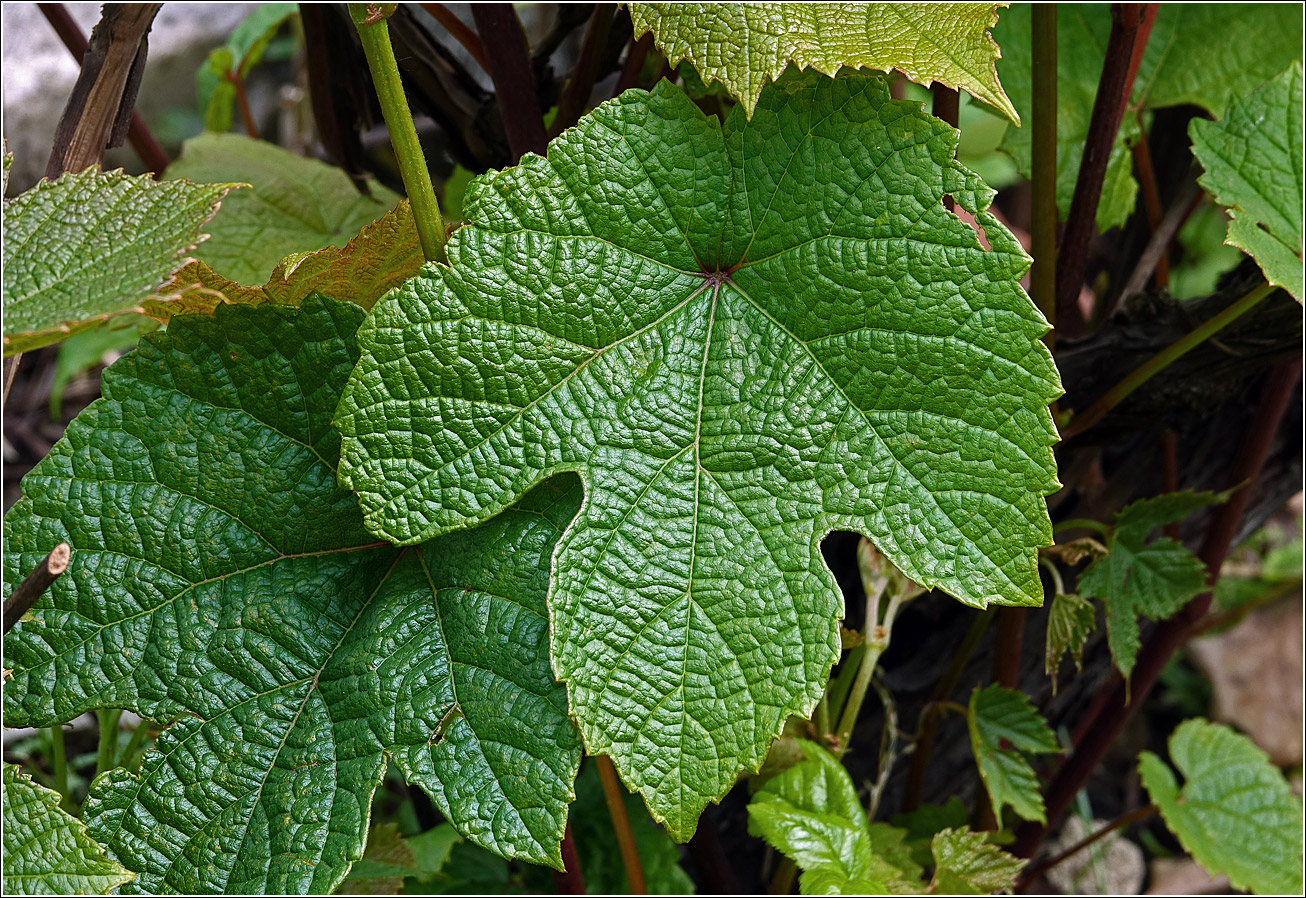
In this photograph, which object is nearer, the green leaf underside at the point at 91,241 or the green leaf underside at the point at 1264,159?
the green leaf underside at the point at 91,241

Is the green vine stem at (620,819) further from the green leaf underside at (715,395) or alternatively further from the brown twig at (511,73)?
the brown twig at (511,73)

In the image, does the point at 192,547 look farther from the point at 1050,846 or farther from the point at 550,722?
the point at 1050,846

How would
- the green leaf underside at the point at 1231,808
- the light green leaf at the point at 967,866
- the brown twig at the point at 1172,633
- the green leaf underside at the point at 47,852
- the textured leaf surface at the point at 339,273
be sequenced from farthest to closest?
the green leaf underside at the point at 1231,808
the brown twig at the point at 1172,633
the light green leaf at the point at 967,866
the textured leaf surface at the point at 339,273
the green leaf underside at the point at 47,852

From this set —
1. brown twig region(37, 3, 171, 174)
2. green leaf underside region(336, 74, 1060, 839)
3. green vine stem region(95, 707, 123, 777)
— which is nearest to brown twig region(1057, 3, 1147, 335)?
green leaf underside region(336, 74, 1060, 839)

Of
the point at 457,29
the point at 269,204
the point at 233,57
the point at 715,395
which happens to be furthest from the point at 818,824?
the point at 233,57

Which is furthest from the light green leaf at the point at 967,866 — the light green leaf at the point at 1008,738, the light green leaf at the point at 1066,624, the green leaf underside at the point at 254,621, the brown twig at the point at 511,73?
the brown twig at the point at 511,73

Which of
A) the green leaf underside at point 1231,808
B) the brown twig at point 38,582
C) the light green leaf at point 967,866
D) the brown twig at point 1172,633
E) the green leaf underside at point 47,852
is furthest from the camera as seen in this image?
the green leaf underside at point 1231,808

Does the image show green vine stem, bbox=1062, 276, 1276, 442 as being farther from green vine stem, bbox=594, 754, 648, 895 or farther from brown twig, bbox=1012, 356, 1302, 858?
green vine stem, bbox=594, 754, 648, 895

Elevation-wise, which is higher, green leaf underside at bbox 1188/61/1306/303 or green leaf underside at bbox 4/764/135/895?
green leaf underside at bbox 1188/61/1306/303
